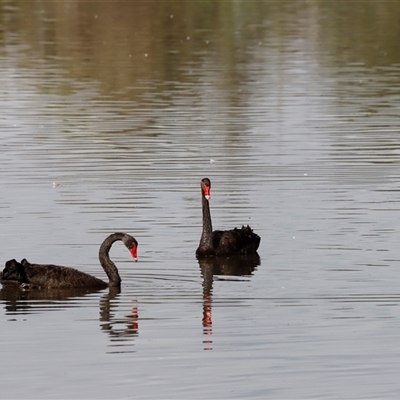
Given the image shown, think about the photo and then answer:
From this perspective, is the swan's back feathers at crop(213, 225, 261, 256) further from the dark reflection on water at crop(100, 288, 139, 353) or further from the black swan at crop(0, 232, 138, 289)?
the dark reflection on water at crop(100, 288, 139, 353)

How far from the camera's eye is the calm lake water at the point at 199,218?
29.9 ft

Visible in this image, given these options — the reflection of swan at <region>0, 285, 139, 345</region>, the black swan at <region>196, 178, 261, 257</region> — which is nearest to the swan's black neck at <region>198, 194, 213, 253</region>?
the black swan at <region>196, 178, 261, 257</region>

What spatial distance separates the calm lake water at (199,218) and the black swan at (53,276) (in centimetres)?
12

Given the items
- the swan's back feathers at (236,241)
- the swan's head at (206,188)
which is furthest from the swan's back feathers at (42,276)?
the swan's head at (206,188)

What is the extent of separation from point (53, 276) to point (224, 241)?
96.0 inches

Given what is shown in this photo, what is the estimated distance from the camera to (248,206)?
1545cm

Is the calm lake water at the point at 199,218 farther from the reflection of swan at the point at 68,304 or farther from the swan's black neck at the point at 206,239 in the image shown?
the swan's black neck at the point at 206,239

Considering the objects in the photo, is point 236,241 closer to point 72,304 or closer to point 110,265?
point 110,265

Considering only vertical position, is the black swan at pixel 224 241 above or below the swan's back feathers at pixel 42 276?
above

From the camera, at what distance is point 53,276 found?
1155cm

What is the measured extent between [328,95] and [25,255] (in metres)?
14.2

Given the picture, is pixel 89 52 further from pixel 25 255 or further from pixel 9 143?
pixel 25 255

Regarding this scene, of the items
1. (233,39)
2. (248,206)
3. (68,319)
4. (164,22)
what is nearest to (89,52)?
(233,39)

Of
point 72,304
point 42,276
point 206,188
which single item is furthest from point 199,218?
point 72,304
